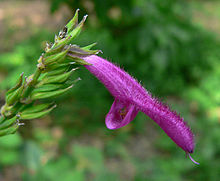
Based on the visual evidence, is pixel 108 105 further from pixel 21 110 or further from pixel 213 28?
pixel 213 28

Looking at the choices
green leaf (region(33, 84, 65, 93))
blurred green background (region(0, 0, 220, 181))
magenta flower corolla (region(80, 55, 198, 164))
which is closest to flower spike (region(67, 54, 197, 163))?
magenta flower corolla (region(80, 55, 198, 164))

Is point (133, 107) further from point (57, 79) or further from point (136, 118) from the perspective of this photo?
point (136, 118)

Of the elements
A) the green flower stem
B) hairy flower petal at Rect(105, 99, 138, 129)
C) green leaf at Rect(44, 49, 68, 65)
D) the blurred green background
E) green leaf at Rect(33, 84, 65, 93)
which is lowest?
the blurred green background

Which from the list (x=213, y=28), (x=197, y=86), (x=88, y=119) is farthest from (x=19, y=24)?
(x=213, y=28)

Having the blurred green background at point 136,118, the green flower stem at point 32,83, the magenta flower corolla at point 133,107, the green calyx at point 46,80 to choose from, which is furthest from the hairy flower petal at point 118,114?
the blurred green background at point 136,118

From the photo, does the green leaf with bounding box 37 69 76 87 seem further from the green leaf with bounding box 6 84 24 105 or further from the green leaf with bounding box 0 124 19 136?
the green leaf with bounding box 0 124 19 136

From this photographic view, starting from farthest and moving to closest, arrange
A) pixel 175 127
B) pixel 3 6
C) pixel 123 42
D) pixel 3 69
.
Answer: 1. pixel 3 6
2. pixel 3 69
3. pixel 123 42
4. pixel 175 127

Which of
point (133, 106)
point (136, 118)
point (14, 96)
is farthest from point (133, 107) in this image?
point (136, 118)
